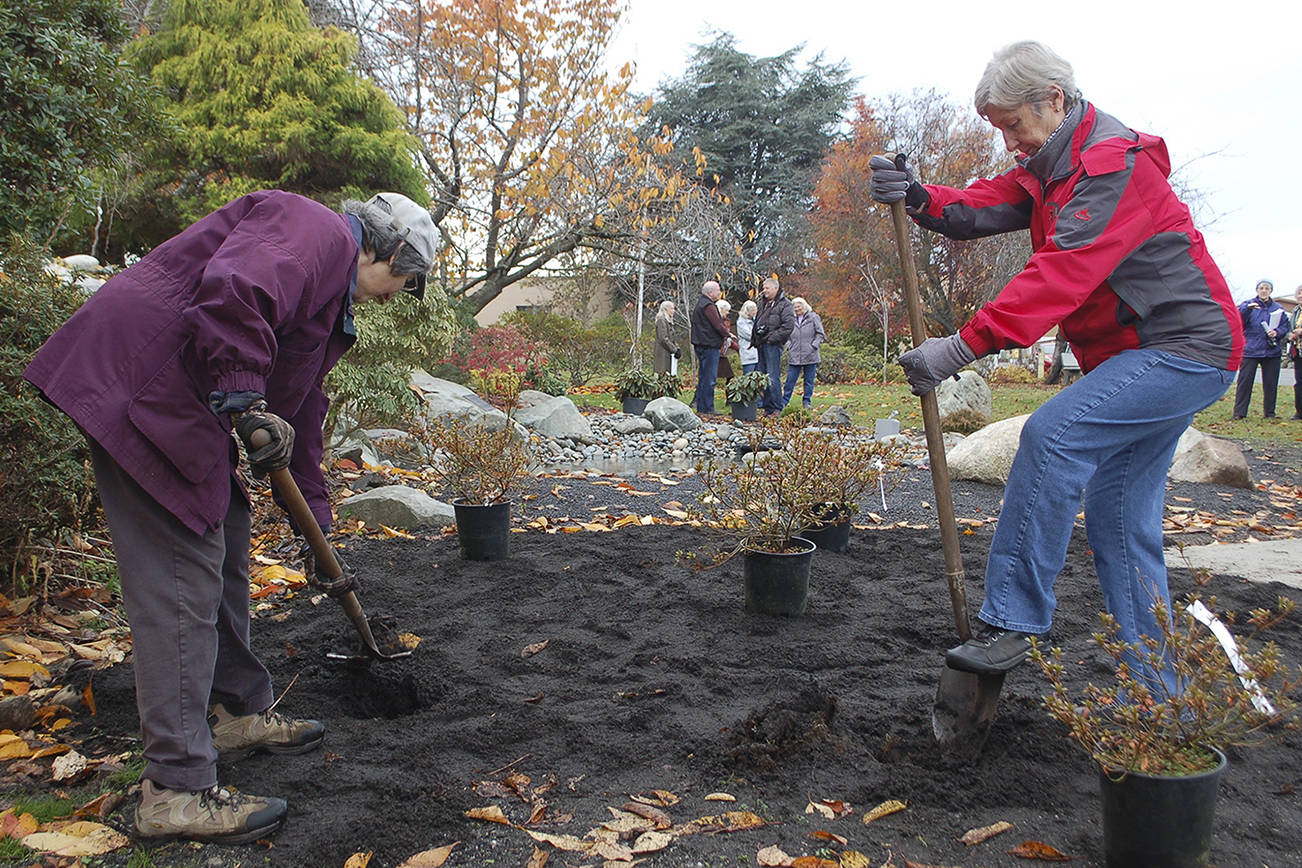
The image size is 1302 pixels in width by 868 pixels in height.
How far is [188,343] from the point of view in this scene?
2174 mm

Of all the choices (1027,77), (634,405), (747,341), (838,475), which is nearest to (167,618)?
(1027,77)

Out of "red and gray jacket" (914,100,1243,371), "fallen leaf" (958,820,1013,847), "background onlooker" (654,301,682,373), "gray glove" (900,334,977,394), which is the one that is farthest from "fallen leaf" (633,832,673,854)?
"background onlooker" (654,301,682,373)

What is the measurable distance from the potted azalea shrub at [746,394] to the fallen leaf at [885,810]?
10858mm

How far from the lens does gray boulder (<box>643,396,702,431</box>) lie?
39.6 ft

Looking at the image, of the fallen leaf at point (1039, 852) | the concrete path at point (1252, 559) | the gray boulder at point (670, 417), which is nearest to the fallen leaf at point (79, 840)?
the fallen leaf at point (1039, 852)

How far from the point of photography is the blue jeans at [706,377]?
13.8m

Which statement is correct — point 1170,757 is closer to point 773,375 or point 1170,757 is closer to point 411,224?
point 411,224

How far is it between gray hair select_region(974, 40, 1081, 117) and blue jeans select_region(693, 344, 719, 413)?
1099 centimetres

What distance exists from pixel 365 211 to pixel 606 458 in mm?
7640

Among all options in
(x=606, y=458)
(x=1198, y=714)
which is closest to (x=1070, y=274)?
(x=1198, y=714)

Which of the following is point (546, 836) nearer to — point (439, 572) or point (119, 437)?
point (119, 437)

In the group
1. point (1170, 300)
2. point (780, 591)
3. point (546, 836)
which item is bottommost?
point (546, 836)

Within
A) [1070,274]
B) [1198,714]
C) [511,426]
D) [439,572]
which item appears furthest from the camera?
[511,426]

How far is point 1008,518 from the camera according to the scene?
2.52m
